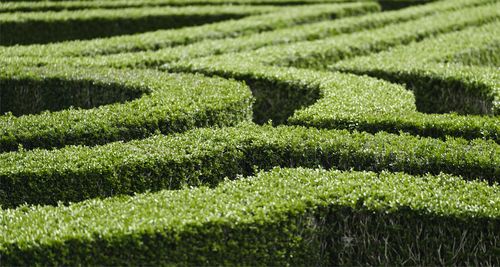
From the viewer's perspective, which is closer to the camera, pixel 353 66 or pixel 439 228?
pixel 439 228

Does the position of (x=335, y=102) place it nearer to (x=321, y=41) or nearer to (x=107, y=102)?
(x=107, y=102)

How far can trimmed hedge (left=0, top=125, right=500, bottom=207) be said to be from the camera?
30.4 ft

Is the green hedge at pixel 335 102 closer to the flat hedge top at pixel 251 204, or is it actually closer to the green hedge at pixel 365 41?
the green hedge at pixel 365 41

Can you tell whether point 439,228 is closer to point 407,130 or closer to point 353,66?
point 407,130

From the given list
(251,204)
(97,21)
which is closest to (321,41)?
(97,21)

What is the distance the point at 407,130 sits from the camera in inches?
435

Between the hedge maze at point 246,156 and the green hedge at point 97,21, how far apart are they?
3.74m

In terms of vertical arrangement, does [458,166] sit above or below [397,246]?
above

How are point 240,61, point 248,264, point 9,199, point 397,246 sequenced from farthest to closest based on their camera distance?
point 240,61, point 9,199, point 397,246, point 248,264

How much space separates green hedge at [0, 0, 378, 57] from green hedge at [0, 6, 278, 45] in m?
1.86

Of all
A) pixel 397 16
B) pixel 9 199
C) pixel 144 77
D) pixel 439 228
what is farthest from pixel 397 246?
pixel 397 16

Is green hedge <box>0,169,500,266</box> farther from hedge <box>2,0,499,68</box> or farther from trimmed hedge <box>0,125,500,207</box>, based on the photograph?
hedge <box>2,0,499,68</box>

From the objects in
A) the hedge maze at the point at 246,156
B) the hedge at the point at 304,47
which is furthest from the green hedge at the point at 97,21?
the hedge at the point at 304,47

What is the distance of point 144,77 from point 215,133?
387cm
